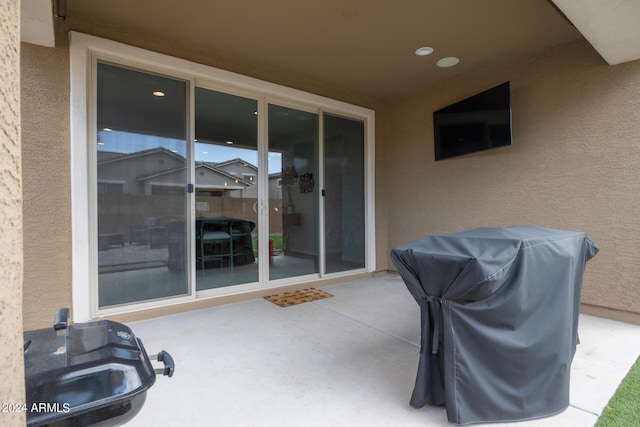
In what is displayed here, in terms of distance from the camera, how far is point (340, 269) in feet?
15.1

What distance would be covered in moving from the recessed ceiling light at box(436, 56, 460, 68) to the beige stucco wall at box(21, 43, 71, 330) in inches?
148

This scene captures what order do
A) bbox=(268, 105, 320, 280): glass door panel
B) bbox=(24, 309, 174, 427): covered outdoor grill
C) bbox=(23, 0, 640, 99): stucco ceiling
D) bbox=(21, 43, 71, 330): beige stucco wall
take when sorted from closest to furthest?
bbox=(24, 309, 174, 427): covered outdoor grill < bbox=(21, 43, 71, 330): beige stucco wall < bbox=(23, 0, 640, 99): stucco ceiling < bbox=(268, 105, 320, 280): glass door panel

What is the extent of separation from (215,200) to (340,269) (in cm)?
209

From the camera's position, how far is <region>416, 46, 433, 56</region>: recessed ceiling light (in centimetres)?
337

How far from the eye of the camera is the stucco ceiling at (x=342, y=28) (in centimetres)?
265

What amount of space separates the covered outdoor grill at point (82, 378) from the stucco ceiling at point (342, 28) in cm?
269

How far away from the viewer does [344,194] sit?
4684 mm

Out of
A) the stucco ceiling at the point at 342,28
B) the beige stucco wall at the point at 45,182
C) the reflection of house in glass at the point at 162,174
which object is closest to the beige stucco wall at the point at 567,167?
the stucco ceiling at the point at 342,28

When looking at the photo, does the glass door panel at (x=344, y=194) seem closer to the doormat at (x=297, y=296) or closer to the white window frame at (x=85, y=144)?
the doormat at (x=297, y=296)

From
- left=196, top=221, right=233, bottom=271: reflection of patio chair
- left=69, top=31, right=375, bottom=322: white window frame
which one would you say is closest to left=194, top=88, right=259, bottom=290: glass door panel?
left=196, top=221, right=233, bottom=271: reflection of patio chair

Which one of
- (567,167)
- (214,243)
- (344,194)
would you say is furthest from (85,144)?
(567,167)

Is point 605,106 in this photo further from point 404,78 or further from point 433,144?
point 404,78

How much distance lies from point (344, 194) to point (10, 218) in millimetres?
4333

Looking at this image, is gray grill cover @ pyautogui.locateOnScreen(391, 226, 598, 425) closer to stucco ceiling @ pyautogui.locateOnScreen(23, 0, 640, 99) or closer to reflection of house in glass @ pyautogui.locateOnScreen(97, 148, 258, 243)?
stucco ceiling @ pyautogui.locateOnScreen(23, 0, 640, 99)
